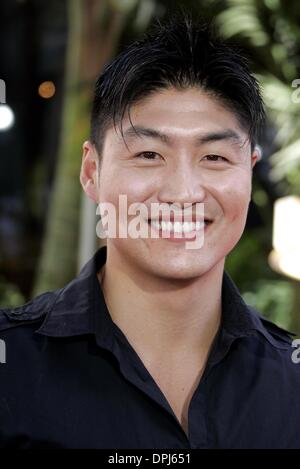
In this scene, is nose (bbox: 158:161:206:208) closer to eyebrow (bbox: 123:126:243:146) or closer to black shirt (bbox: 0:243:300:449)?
eyebrow (bbox: 123:126:243:146)

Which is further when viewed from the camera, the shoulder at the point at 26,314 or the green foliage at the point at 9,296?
the green foliage at the point at 9,296

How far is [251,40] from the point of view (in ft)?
17.1

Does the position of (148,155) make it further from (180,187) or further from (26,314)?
(26,314)

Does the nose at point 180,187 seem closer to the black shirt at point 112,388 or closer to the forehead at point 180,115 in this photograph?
the forehead at point 180,115

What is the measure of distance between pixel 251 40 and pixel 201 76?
3.73 m

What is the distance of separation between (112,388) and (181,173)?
0.46 metres

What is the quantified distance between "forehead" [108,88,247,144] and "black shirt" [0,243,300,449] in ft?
1.28

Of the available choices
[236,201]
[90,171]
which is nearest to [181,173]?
[236,201]

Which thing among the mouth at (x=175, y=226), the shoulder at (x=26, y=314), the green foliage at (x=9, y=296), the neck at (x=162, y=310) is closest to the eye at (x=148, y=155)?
the mouth at (x=175, y=226)

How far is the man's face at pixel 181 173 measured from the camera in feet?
5.16

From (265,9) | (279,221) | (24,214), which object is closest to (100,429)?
(279,221)

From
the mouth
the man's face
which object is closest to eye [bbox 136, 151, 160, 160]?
the man's face

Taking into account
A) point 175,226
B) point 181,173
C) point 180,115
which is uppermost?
point 180,115

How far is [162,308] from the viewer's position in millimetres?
1680
